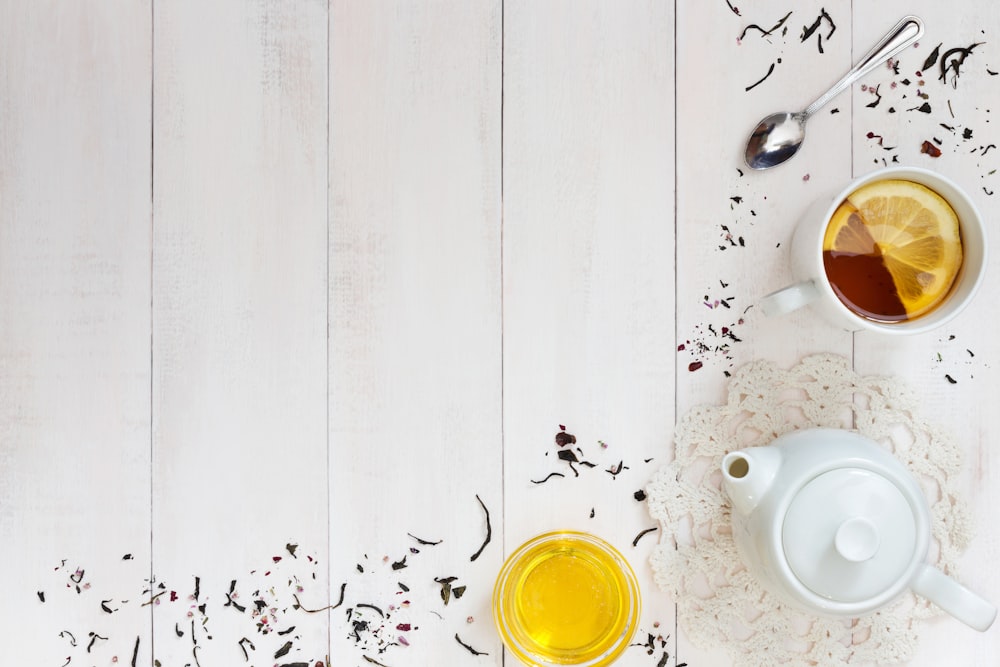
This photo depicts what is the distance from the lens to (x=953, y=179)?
0.80 m

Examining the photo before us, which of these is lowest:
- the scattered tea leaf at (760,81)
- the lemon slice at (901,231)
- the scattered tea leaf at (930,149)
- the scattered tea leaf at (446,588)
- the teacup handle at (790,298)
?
the scattered tea leaf at (446,588)

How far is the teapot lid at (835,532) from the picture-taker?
681 mm

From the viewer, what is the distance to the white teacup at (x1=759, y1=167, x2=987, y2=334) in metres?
0.71

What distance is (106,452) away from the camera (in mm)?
820

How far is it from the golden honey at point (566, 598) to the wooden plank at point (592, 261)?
1.2 inches

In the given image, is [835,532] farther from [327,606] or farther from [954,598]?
[327,606]

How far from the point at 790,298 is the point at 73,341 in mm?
784

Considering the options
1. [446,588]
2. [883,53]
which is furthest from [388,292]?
[883,53]

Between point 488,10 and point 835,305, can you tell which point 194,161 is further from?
point 835,305

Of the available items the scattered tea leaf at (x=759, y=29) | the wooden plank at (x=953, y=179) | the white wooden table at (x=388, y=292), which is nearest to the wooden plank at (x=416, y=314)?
the white wooden table at (x=388, y=292)

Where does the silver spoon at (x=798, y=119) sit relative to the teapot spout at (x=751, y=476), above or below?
above

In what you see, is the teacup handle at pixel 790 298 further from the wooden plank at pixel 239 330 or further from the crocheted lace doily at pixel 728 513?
the wooden plank at pixel 239 330

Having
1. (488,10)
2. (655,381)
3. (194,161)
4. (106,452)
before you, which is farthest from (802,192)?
(106,452)

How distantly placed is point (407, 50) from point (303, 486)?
1.67 feet
